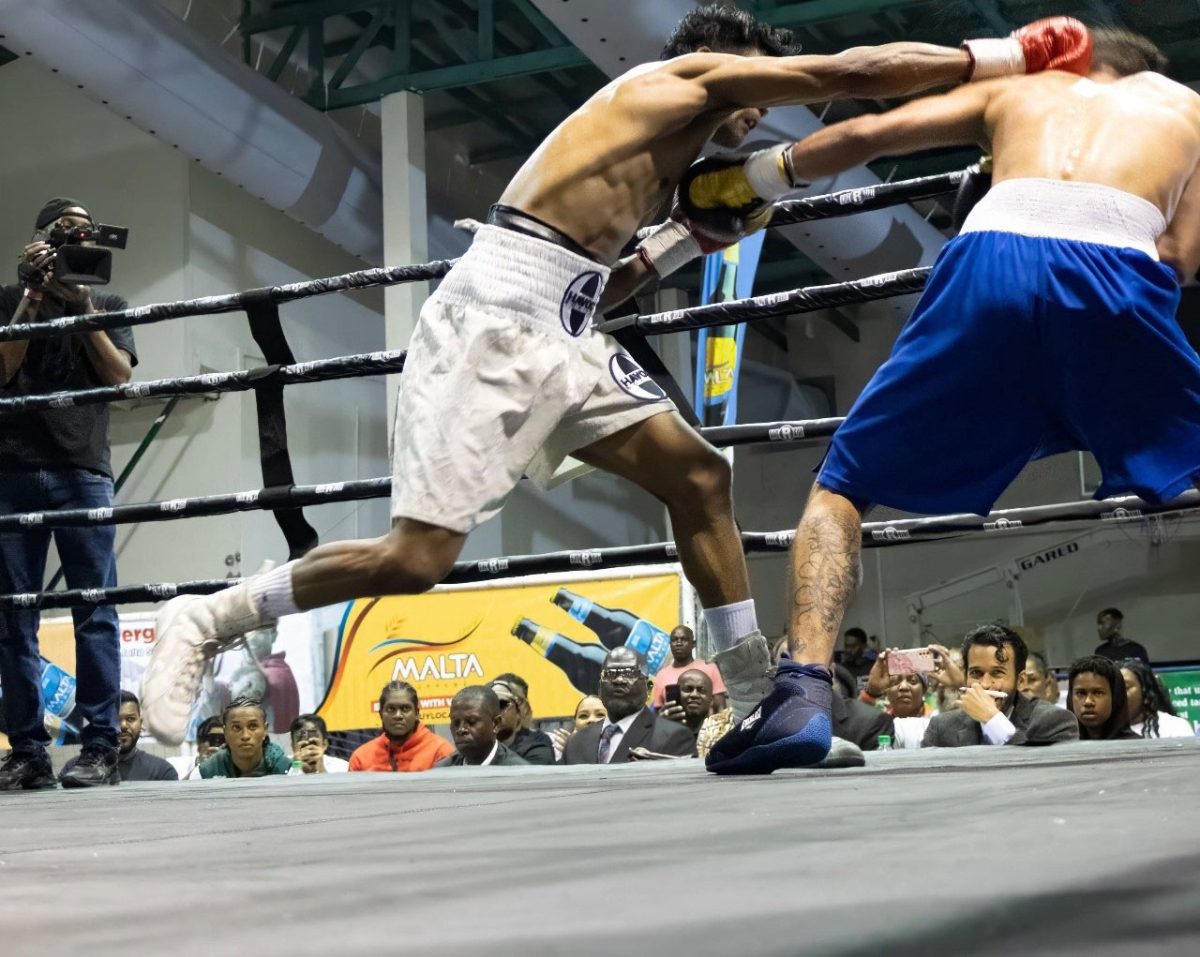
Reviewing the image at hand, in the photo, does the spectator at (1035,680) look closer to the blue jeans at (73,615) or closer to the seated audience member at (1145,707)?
the seated audience member at (1145,707)

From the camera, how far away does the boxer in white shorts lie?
189 centimetres

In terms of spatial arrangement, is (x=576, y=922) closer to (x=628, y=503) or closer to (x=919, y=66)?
(x=919, y=66)

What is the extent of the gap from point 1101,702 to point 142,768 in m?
2.78

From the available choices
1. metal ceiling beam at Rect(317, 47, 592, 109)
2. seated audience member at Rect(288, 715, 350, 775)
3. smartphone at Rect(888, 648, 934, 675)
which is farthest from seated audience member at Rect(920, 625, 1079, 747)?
metal ceiling beam at Rect(317, 47, 592, 109)

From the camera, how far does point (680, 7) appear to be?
6.54 meters

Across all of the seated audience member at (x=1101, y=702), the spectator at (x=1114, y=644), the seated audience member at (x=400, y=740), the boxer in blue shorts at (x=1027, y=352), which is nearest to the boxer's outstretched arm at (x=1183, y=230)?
the boxer in blue shorts at (x=1027, y=352)

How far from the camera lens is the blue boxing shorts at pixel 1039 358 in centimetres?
175

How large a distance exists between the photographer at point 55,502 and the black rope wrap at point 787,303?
1.08m

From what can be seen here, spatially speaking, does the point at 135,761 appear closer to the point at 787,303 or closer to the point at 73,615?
the point at 73,615

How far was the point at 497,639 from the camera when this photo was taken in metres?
5.42

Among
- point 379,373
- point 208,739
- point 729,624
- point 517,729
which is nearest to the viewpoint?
point 729,624

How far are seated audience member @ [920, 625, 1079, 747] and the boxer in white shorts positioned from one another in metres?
1.17

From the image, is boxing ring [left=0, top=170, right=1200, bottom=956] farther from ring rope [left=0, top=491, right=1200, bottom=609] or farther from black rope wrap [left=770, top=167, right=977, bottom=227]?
black rope wrap [left=770, top=167, right=977, bottom=227]

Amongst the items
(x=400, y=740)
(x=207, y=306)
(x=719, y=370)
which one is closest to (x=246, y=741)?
(x=400, y=740)
